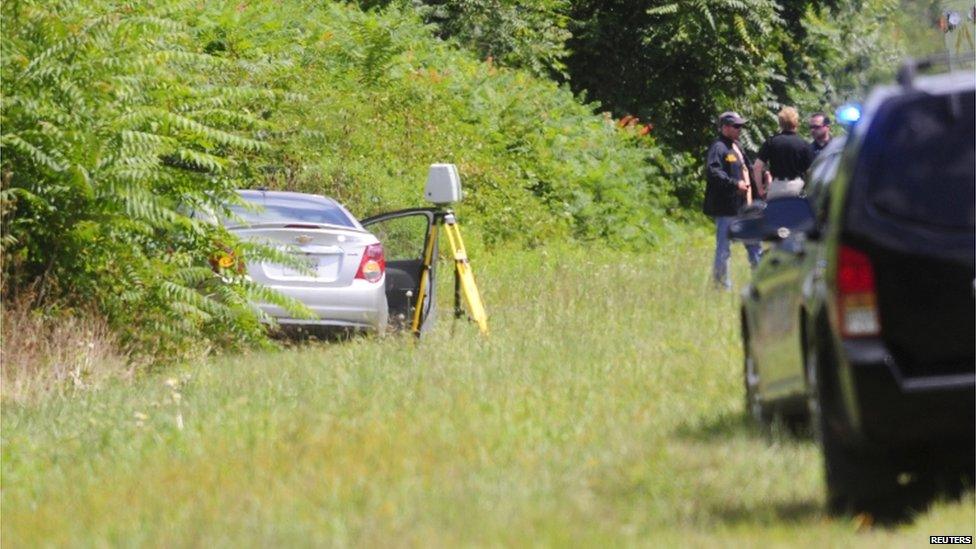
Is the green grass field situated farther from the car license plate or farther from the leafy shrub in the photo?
the car license plate

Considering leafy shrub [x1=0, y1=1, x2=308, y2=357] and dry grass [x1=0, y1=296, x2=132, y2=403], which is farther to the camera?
leafy shrub [x1=0, y1=1, x2=308, y2=357]

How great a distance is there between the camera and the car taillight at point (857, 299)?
7.06 metres

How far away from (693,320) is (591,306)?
75.0 inches

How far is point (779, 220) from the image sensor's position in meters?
8.98

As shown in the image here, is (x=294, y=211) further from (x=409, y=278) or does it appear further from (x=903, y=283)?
(x=903, y=283)

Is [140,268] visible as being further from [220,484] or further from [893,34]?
[893,34]

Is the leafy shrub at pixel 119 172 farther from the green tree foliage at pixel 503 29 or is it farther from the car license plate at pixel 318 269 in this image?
the green tree foliage at pixel 503 29

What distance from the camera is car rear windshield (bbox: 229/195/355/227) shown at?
17.6 metres

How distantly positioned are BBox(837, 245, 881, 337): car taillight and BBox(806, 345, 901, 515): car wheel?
1.24ft

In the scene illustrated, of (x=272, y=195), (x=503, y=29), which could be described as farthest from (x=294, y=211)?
(x=503, y=29)

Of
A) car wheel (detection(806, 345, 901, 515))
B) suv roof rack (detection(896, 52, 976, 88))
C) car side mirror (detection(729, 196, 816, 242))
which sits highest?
suv roof rack (detection(896, 52, 976, 88))

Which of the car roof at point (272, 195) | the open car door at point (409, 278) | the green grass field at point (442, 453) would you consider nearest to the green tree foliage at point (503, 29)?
the open car door at point (409, 278)

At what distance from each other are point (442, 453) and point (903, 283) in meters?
2.97

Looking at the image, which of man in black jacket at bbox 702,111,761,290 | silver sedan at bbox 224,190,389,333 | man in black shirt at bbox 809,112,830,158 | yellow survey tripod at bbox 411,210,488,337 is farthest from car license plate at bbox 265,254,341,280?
man in black shirt at bbox 809,112,830,158
